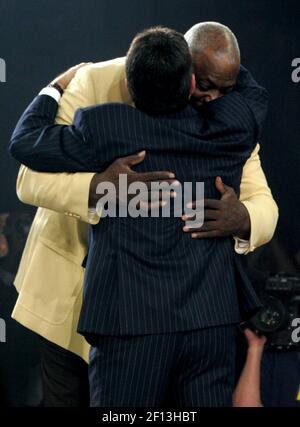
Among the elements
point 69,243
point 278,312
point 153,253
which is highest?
point 153,253

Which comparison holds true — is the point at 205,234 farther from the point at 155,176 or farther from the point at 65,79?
the point at 65,79

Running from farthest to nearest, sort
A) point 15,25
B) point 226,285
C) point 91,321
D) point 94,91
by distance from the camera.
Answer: point 15,25 → point 94,91 → point 226,285 → point 91,321

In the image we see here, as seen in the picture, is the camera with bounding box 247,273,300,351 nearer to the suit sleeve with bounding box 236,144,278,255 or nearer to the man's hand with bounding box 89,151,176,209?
the suit sleeve with bounding box 236,144,278,255

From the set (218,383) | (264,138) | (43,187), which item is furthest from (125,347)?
(264,138)

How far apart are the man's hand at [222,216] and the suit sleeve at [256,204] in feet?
0.18

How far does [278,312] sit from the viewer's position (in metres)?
2.72

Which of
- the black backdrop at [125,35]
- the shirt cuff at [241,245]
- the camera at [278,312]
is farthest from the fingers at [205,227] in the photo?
the black backdrop at [125,35]

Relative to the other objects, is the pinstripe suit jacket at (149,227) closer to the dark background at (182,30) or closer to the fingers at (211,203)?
the fingers at (211,203)

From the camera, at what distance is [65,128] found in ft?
5.54

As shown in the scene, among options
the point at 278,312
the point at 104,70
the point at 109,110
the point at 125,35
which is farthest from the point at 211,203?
the point at 125,35

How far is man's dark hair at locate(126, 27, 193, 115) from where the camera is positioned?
159 centimetres

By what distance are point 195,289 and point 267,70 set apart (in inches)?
50.2

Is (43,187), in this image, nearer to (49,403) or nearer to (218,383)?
(218,383)

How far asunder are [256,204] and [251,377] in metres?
0.99
